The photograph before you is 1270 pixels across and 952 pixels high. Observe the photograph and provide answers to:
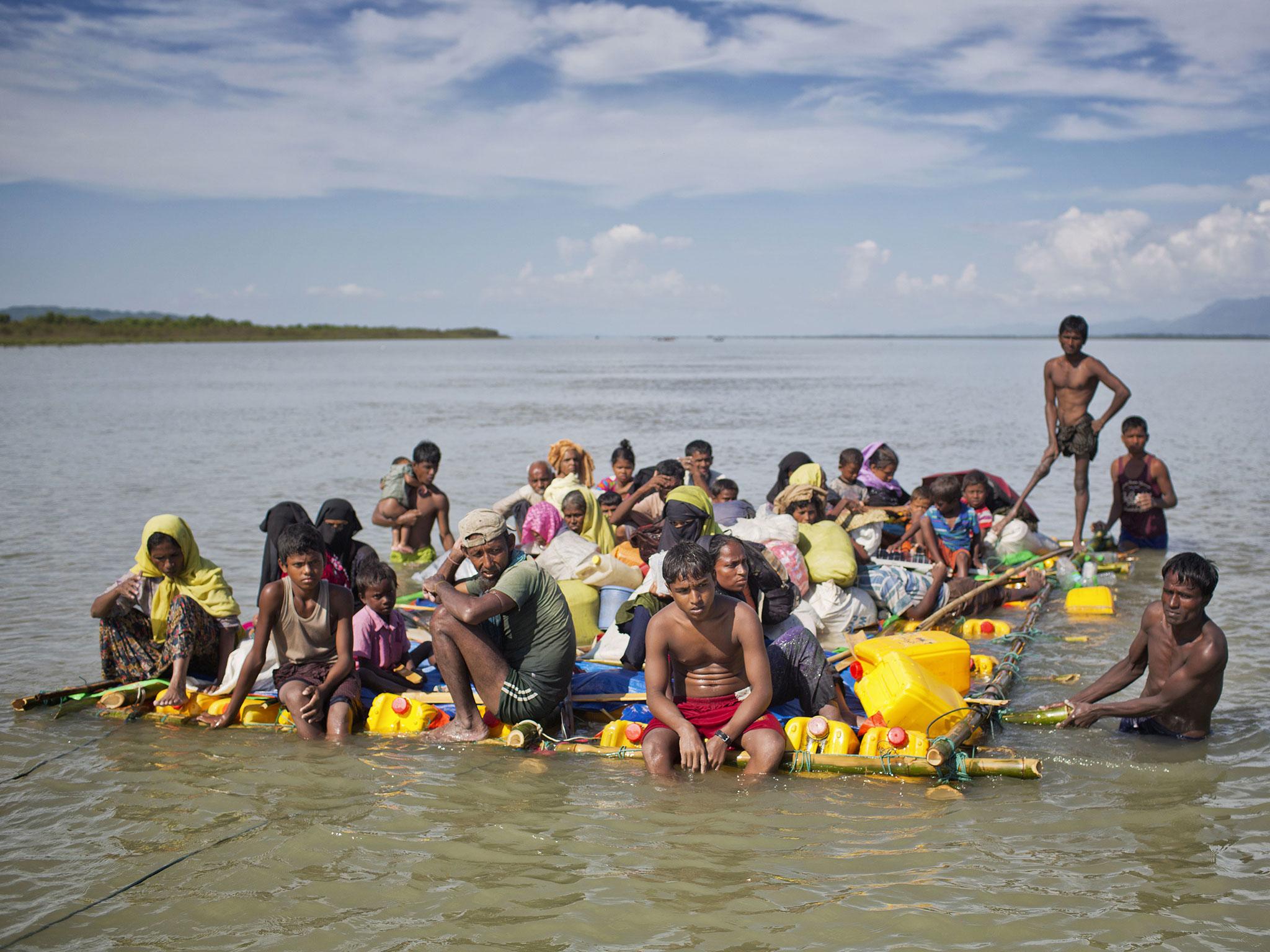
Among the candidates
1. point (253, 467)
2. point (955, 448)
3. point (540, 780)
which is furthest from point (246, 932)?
point (955, 448)

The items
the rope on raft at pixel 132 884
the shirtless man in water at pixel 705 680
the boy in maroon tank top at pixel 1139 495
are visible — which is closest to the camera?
the rope on raft at pixel 132 884

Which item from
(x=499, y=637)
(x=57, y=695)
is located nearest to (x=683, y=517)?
(x=499, y=637)

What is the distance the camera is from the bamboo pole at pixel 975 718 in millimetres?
5230

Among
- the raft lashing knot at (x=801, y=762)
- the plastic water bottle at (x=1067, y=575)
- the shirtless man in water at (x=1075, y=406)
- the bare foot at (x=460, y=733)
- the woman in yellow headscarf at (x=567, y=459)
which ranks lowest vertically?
the bare foot at (x=460, y=733)

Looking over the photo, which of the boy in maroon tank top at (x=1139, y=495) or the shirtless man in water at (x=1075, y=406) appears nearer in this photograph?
the shirtless man in water at (x=1075, y=406)

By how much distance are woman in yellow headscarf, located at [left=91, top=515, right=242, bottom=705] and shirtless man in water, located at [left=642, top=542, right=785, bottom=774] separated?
2.97 meters

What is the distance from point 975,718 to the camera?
18.8 ft

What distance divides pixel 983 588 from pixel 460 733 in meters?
4.82

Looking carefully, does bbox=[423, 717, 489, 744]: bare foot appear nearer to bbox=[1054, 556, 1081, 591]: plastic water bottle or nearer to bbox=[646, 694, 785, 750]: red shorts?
bbox=[646, 694, 785, 750]: red shorts

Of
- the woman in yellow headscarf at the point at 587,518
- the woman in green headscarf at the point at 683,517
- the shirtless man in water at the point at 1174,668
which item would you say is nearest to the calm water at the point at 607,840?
the shirtless man in water at the point at 1174,668

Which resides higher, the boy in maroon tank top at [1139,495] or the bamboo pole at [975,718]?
the boy in maroon tank top at [1139,495]

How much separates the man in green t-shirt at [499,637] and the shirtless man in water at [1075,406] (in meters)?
6.42

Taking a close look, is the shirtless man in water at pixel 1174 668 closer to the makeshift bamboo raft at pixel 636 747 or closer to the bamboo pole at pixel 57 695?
the makeshift bamboo raft at pixel 636 747

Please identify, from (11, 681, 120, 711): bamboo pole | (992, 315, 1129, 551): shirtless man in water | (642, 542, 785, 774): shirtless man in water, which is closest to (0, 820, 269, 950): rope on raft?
(642, 542, 785, 774): shirtless man in water
